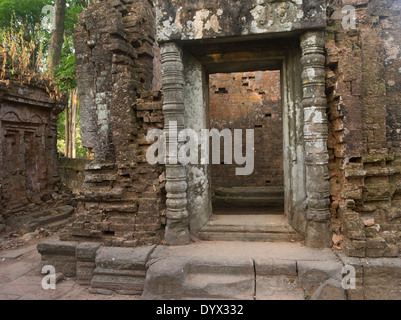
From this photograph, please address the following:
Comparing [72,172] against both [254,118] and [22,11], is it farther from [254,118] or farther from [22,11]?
[22,11]

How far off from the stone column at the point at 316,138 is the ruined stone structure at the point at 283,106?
0.04 ft

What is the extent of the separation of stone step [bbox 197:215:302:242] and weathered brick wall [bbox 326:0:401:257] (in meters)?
0.71

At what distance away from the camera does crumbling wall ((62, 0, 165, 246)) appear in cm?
441

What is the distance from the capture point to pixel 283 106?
4719 mm

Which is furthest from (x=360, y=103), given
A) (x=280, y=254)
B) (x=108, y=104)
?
(x=108, y=104)

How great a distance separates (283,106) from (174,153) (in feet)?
6.20

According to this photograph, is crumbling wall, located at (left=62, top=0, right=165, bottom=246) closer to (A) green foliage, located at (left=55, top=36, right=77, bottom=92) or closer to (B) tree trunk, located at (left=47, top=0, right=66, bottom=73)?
Answer: (A) green foliage, located at (left=55, top=36, right=77, bottom=92)

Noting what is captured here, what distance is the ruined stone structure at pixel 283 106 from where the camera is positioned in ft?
12.7

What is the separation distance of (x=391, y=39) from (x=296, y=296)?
3.77 metres

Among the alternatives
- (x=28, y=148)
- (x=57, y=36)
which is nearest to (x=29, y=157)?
(x=28, y=148)

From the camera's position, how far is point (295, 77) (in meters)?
4.36
